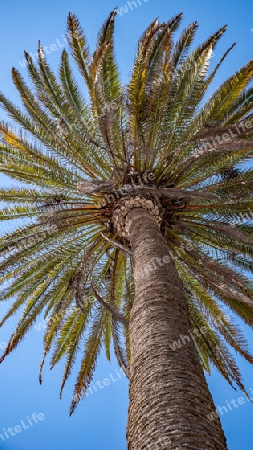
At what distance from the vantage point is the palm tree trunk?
2572 millimetres

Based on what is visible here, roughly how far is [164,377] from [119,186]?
5.14 metres

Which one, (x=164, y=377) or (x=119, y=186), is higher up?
(x=119, y=186)

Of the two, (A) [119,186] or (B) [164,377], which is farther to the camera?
(A) [119,186]

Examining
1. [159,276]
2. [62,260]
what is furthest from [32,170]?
[159,276]

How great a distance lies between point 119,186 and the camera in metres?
7.82

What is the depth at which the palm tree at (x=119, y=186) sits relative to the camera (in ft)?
23.5

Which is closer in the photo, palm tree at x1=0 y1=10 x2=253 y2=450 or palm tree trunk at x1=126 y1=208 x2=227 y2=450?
palm tree trunk at x1=126 y1=208 x2=227 y2=450

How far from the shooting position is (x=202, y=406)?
2.84 metres

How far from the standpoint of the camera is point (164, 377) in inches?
119

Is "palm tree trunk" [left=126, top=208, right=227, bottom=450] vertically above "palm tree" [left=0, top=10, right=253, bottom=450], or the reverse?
"palm tree" [left=0, top=10, right=253, bottom=450]

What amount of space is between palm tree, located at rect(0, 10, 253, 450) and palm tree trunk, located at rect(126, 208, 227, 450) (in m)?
1.88

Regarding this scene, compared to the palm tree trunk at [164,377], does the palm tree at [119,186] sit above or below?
above

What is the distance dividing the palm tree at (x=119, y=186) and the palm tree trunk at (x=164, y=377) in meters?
1.88

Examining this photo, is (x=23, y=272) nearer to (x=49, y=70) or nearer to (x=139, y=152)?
(x=139, y=152)
